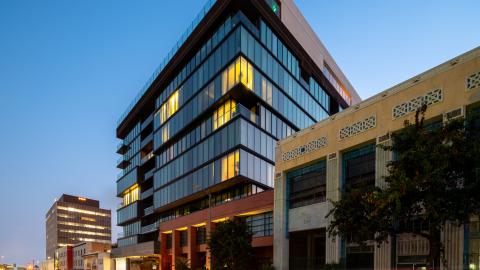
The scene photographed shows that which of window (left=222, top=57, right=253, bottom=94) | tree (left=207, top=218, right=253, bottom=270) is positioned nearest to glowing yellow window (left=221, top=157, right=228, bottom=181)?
window (left=222, top=57, right=253, bottom=94)

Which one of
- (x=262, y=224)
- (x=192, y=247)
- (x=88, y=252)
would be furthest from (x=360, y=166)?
(x=88, y=252)

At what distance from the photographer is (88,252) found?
106 metres

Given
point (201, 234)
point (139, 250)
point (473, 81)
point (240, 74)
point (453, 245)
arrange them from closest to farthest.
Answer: point (453, 245) → point (473, 81) → point (240, 74) → point (201, 234) → point (139, 250)

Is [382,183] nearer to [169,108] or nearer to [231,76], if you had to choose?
[231,76]

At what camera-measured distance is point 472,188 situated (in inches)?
698

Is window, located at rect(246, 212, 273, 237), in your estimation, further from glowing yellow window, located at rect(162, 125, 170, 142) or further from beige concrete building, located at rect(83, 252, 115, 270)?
beige concrete building, located at rect(83, 252, 115, 270)

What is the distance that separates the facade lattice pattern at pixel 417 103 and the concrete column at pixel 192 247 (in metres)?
35.2

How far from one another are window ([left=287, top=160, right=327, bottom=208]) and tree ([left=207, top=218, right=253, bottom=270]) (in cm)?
517

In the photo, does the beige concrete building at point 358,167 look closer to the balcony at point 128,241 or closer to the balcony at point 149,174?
the balcony at point 149,174

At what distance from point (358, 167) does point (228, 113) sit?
23337mm

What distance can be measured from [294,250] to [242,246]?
4.48m

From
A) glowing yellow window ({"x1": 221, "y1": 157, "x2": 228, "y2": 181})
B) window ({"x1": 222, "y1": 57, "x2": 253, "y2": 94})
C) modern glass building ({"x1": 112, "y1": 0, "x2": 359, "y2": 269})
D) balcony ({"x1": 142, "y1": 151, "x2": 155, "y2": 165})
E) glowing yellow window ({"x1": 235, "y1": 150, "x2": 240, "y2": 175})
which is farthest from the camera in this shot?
balcony ({"x1": 142, "y1": 151, "x2": 155, "y2": 165})

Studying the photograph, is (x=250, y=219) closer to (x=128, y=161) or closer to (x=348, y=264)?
(x=348, y=264)

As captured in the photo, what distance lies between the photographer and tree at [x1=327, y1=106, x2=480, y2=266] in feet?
57.5
